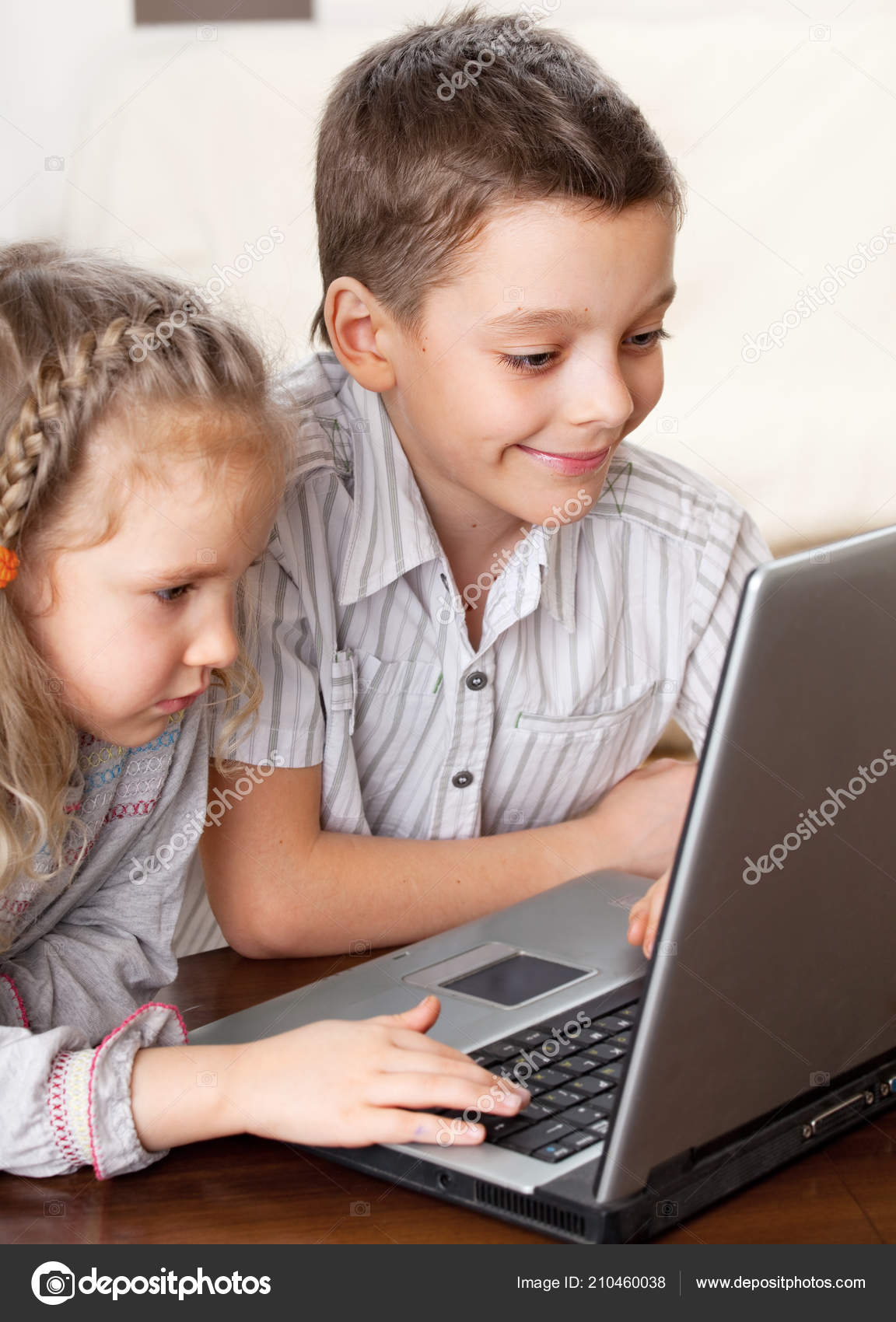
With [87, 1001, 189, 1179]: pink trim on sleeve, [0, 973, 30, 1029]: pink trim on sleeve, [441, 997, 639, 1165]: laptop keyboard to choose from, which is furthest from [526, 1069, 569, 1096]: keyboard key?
[0, 973, 30, 1029]: pink trim on sleeve

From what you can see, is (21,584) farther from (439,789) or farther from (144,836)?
(439,789)

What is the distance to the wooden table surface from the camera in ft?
2.02

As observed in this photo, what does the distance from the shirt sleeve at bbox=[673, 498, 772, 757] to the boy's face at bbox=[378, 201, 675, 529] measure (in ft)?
0.71

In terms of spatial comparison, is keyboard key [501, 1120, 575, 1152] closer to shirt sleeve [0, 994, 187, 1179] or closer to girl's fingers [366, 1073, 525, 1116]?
girl's fingers [366, 1073, 525, 1116]

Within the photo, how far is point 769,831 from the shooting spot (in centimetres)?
54

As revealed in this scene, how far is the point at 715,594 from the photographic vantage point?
1238 mm

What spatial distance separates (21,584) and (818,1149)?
524 millimetres

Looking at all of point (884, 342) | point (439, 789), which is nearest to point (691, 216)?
point (884, 342)

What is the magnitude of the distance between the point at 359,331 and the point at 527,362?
0.58 ft

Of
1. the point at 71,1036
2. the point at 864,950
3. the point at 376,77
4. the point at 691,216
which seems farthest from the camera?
the point at 691,216

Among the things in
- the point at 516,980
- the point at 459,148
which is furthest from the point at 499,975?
the point at 459,148

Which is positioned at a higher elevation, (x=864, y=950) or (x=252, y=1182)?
(x=864, y=950)

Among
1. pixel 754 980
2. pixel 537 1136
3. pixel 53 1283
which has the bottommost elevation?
pixel 53 1283

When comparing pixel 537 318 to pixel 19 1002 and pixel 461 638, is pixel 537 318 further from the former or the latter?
pixel 19 1002
